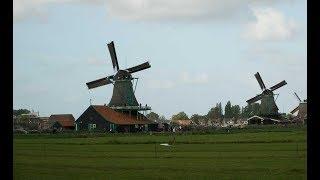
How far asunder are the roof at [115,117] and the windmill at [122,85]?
0.97 metres

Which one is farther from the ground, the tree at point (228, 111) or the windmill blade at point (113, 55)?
the windmill blade at point (113, 55)

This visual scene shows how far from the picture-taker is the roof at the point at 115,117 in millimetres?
63556

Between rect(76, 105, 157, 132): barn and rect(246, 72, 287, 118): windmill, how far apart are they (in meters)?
27.8

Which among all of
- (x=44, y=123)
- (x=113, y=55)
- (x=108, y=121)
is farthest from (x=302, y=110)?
(x=44, y=123)

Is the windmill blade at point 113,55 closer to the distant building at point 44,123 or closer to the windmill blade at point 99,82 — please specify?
the windmill blade at point 99,82

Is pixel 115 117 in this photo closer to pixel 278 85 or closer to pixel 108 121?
pixel 108 121

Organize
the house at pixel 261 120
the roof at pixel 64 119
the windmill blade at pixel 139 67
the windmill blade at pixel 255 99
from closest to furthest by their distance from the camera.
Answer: the windmill blade at pixel 139 67 → the roof at pixel 64 119 → the house at pixel 261 120 → the windmill blade at pixel 255 99

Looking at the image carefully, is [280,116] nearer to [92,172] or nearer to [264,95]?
[264,95]

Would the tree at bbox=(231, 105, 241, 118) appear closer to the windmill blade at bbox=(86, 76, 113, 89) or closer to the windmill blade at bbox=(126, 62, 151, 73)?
the windmill blade at bbox=(126, 62, 151, 73)

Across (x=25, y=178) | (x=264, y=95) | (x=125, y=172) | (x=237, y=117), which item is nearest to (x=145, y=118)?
(x=264, y=95)

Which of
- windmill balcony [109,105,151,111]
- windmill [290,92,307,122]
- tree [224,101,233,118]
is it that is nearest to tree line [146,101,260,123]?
tree [224,101,233,118]

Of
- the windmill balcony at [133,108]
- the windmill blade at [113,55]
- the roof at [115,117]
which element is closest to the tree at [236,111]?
the windmill balcony at [133,108]

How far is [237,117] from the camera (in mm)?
144500
